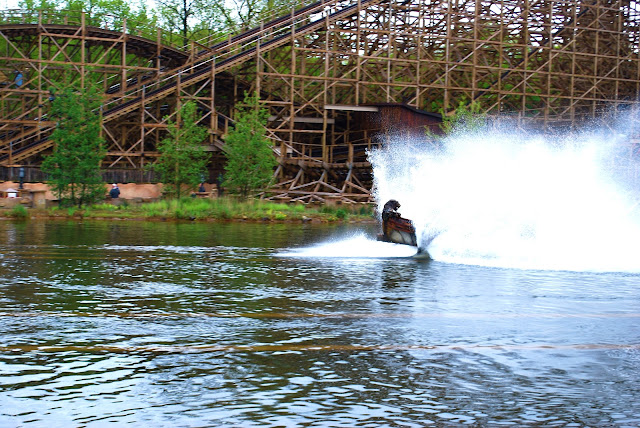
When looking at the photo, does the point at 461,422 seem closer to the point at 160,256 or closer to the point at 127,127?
the point at 160,256

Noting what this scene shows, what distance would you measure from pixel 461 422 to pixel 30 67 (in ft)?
153

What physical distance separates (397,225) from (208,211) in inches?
691

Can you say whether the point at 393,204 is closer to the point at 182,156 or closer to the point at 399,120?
the point at 182,156

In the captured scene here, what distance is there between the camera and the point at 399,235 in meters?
20.3

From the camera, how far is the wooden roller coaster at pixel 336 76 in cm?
4700

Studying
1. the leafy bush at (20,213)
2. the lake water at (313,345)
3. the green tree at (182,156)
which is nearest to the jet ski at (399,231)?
the lake water at (313,345)

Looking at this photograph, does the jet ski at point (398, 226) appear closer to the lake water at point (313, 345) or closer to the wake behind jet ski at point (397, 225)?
the wake behind jet ski at point (397, 225)

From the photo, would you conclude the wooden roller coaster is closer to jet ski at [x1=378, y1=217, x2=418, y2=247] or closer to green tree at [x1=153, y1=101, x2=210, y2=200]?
green tree at [x1=153, y1=101, x2=210, y2=200]

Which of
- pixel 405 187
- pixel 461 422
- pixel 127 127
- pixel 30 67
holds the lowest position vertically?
pixel 461 422

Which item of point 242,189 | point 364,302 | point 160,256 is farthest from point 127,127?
point 364,302

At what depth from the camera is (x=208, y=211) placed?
36406mm

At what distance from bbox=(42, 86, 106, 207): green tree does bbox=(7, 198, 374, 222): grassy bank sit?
3.31ft

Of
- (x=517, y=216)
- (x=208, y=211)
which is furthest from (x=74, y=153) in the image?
(x=517, y=216)

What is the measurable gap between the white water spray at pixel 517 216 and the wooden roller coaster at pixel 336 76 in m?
22.4
